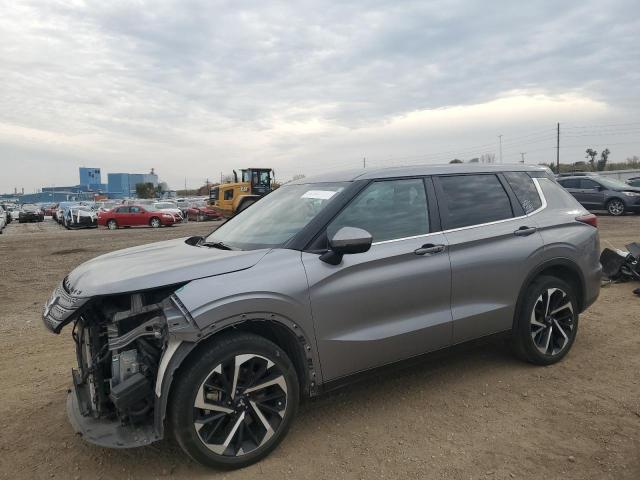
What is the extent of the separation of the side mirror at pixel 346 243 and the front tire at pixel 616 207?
19549 mm

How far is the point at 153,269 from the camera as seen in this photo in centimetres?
292

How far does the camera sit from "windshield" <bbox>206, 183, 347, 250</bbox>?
340 cm

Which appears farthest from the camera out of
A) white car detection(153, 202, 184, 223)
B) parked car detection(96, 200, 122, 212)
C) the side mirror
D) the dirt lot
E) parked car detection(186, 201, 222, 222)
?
parked car detection(186, 201, 222, 222)

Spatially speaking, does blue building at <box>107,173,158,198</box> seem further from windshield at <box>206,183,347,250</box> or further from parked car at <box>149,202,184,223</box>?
windshield at <box>206,183,347,250</box>

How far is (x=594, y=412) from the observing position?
343 centimetres

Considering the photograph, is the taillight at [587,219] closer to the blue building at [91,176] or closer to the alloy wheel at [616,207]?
the alloy wheel at [616,207]

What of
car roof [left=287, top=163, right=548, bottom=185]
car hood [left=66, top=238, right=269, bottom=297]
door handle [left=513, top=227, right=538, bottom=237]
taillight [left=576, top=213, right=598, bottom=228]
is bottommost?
car hood [left=66, top=238, right=269, bottom=297]

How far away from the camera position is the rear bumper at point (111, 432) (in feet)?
8.81

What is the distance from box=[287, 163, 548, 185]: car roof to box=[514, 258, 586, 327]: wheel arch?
0.91 metres

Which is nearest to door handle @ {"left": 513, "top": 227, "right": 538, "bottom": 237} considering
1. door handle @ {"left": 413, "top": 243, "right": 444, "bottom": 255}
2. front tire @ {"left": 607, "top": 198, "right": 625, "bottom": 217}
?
door handle @ {"left": 413, "top": 243, "right": 444, "bottom": 255}

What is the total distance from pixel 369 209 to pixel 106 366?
198 cm

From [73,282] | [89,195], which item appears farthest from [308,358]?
[89,195]

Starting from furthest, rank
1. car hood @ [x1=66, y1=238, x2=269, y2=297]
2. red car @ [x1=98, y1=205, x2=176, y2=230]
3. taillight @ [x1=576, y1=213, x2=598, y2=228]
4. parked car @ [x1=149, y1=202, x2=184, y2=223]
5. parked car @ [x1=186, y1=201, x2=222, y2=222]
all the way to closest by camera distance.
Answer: parked car @ [x1=186, y1=201, x2=222, y2=222], parked car @ [x1=149, y1=202, x2=184, y2=223], red car @ [x1=98, y1=205, x2=176, y2=230], taillight @ [x1=576, y1=213, x2=598, y2=228], car hood @ [x1=66, y1=238, x2=269, y2=297]

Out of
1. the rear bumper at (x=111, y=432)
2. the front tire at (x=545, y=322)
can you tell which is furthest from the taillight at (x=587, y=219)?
the rear bumper at (x=111, y=432)
